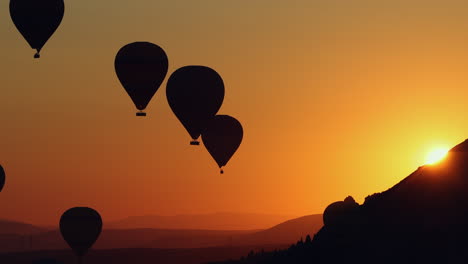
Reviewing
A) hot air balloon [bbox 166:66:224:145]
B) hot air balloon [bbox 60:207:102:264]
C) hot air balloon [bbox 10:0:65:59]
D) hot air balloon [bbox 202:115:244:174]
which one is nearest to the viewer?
hot air balloon [bbox 10:0:65:59]

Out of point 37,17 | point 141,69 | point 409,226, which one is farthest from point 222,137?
point 409,226

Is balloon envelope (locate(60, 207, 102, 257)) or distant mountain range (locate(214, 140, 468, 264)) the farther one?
balloon envelope (locate(60, 207, 102, 257))

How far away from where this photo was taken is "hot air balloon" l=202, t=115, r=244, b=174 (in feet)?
289

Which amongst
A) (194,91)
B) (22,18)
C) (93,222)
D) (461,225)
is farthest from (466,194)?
(93,222)

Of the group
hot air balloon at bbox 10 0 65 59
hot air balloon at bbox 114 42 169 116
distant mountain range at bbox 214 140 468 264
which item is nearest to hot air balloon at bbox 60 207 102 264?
hot air balloon at bbox 114 42 169 116

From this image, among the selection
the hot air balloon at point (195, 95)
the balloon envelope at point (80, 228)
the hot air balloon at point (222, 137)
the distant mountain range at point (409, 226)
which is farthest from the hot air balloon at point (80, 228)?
the distant mountain range at point (409, 226)

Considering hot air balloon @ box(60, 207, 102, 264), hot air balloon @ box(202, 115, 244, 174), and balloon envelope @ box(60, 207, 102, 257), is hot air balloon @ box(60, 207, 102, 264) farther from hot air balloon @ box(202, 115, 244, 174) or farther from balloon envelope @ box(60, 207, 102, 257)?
hot air balloon @ box(202, 115, 244, 174)

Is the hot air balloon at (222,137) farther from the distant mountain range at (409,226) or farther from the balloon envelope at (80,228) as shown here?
the balloon envelope at (80,228)

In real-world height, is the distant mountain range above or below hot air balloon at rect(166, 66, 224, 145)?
below

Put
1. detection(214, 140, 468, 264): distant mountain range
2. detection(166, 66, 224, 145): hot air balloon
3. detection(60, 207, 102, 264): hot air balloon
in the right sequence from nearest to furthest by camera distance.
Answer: detection(214, 140, 468, 264): distant mountain range < detection(166, 66, 224, 145): hot air balloon < detection(60, 207, 102, 264): hot air balloon

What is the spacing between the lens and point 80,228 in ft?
367

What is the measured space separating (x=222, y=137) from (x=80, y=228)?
26261 mm

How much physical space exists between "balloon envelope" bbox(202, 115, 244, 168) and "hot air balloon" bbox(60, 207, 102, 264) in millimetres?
21334

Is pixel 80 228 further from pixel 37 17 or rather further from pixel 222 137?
pixel 37 17
